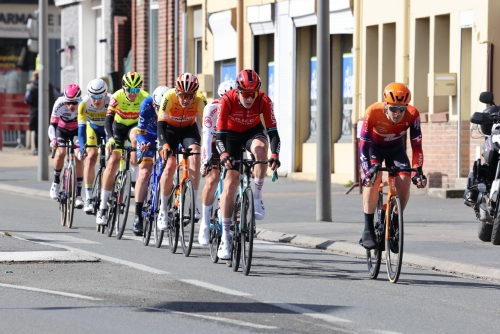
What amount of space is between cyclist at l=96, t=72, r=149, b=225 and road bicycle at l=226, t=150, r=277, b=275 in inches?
153

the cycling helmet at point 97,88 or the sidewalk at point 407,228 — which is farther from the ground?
the cycling helmet at point 97,88

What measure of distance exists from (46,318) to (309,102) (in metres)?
19.3

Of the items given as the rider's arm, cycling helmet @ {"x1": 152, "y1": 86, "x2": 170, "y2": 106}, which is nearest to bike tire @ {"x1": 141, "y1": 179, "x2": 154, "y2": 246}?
cycling helmet @ {"x1": 152, "y1": 86, "x2": 170, "y2": 106}

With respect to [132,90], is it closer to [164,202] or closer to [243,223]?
[164,202]

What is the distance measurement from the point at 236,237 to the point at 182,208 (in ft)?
5.84

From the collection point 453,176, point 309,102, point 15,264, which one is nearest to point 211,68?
point 309,102

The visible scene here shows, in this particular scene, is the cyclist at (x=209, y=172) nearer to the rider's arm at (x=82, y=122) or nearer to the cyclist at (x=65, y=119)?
the rider's arm at (x=82, y=122)

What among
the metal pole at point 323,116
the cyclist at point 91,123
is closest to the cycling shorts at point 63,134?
the cyclist at point 91,123

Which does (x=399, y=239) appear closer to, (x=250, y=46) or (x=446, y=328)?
(x=446, y=328)

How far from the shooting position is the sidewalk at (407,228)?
1307 centimetres

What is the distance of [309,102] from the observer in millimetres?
28266

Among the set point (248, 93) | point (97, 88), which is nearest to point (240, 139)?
point (248, 93)

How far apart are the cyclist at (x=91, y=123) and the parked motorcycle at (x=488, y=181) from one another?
4986 millimetres

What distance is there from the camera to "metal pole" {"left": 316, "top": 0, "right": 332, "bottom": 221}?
17297 mm
